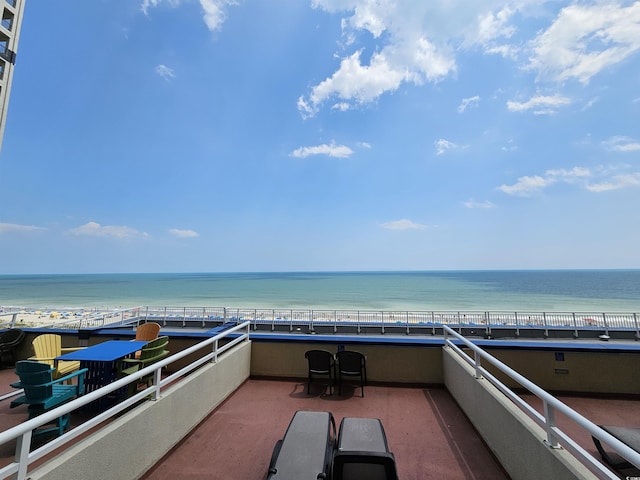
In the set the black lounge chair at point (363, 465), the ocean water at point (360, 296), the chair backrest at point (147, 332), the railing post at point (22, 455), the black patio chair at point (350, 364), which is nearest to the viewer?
the railing post at point (22, 455)

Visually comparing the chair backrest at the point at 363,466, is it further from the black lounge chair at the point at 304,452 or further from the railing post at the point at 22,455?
the railing post at the point at 22,455

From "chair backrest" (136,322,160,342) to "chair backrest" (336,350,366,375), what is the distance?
3.08 m

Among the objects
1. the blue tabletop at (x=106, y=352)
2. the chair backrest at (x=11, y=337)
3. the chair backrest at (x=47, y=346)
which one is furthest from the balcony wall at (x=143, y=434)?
the chair backrest at (x=11, y=337)

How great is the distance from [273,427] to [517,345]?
3.69 m

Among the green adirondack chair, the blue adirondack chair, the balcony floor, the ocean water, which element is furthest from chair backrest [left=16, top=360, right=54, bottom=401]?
the ocean water

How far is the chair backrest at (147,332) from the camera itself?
4785mm

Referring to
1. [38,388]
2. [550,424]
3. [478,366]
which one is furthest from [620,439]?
[38,388]

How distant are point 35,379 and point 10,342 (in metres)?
3.97

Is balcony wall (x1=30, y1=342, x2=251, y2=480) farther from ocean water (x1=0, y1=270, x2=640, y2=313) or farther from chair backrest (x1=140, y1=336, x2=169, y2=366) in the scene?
ocean water (x1=0, y1=270, x2=640, y2=313)

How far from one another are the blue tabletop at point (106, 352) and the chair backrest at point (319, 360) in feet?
7.74

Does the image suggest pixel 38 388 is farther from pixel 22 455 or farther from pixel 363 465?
pixel 363 465

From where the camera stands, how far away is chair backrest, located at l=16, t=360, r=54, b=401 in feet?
9.14

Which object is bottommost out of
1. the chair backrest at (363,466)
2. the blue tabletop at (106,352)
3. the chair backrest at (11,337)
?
the chair backrest at (363,466)

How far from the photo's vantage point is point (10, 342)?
17.6 feet
